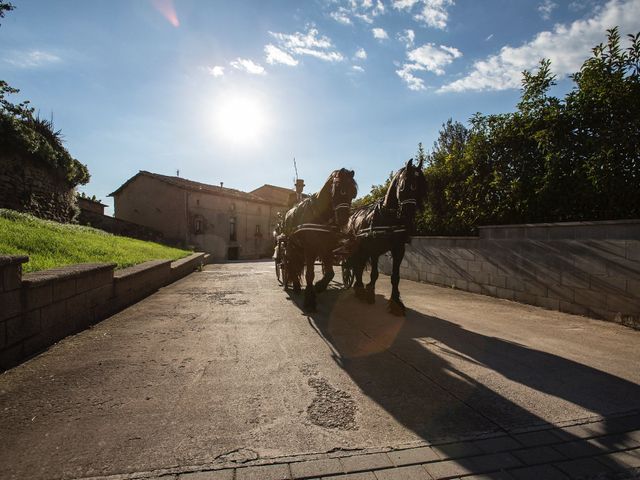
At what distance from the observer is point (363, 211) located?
303 inches

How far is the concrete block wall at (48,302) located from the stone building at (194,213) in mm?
24945

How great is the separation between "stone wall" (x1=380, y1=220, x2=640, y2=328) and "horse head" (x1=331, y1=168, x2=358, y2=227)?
152 inches

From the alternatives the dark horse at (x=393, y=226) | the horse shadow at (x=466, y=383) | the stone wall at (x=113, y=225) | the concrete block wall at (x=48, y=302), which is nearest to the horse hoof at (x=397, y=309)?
the dark horse at (x=393, y=226)

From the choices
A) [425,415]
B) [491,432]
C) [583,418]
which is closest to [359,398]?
[425,415]

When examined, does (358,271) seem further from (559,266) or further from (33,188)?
(33,188)

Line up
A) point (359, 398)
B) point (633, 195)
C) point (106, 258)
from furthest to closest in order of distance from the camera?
1. point (106, 258)
2. point (633, 195)
3. point (359, 398)

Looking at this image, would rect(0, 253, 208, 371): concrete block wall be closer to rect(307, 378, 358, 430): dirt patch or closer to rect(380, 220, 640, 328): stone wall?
rect(307, 378, 358, 430): dirt patch

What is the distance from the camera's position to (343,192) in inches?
211

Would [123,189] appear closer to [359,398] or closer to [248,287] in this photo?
[248,287]

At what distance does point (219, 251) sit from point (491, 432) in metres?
31.7

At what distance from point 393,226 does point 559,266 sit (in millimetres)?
3123

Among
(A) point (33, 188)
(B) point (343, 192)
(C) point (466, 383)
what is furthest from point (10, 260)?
(A) point (33, 188)

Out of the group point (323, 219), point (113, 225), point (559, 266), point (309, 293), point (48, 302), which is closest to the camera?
point (48, 302)

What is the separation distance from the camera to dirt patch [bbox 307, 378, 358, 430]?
2.28 metres
